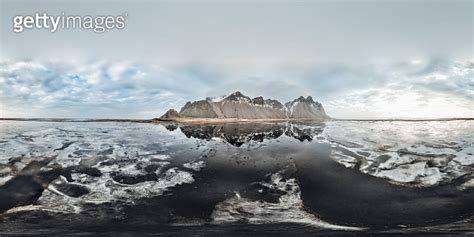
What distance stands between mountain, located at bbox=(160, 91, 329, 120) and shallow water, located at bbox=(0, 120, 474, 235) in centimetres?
31

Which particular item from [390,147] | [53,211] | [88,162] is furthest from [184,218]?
[390,147]

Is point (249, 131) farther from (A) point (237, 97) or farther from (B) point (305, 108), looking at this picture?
(B) point (305, 108)

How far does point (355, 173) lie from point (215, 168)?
112 inches

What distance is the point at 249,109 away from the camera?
8.94 m

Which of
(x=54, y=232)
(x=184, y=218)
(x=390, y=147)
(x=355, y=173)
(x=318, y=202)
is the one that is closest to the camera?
(x=54, y=232)

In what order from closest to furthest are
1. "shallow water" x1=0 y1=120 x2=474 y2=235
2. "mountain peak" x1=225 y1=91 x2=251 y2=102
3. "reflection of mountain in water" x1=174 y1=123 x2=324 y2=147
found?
"shallow water" x1=0 y1=120 x2=474 y2=235 → "mountain peak" x1=225 y1=91 x2=251 y2=102 → "reflection of mountain in water" x1=174 y1=123 x2=324 y2=147

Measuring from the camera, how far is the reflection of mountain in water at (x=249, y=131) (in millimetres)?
8930

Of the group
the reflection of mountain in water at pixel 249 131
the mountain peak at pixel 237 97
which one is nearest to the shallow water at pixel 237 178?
the reflection of mountain in water at pixel 249 131

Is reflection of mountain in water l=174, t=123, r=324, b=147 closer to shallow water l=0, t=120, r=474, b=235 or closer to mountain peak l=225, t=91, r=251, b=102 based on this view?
shallow water l=0, t=120, r=474, b=235

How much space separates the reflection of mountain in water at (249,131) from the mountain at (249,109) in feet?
0.82

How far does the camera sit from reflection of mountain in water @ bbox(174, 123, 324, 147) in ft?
29.3

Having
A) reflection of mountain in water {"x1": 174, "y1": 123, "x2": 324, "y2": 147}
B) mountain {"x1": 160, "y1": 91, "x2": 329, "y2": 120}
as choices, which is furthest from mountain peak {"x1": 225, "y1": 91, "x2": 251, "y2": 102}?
reflection of mountain in water {"x1": 174, "y1": 123, "x2": 324, "y2": 147}

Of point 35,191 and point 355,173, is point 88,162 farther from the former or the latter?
point 355,173

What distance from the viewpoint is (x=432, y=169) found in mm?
7922
